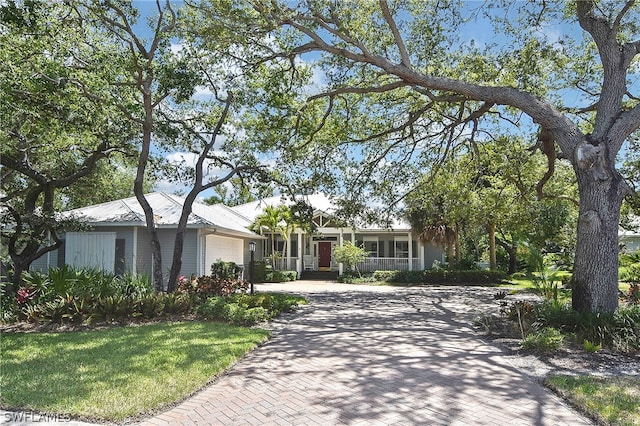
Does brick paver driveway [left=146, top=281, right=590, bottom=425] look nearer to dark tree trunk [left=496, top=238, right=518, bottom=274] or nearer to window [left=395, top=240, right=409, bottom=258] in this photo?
window [left=395, top=240, right=409, bottom=258]

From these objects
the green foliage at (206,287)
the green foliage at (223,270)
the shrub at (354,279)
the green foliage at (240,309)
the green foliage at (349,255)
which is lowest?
the shrub at (354,279)

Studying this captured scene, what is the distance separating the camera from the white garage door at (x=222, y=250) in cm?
2012

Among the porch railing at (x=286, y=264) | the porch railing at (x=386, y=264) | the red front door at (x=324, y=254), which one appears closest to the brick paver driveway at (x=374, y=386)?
the porch railing at (x=386, y=264)

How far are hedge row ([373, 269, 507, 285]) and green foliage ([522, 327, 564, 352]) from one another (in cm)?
1804

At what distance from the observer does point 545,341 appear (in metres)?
7.74

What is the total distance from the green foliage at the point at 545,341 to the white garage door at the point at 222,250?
13.2m

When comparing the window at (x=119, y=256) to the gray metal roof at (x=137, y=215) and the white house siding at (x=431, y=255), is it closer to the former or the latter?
the gray metal roof at (x=137, y=215)

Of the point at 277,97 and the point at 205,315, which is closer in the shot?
the point at 205,315

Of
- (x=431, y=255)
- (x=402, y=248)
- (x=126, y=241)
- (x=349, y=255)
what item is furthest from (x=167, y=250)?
(x=431, y=255)

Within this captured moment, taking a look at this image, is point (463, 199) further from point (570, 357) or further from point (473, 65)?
point (570, 357)

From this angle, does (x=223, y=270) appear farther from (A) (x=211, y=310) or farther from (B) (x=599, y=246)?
(B) (x=599, y=246)

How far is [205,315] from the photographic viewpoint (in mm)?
11258

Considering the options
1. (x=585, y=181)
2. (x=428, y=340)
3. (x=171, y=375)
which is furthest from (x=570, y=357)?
(x=171, y=375)

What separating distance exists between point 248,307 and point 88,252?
7448 mm
